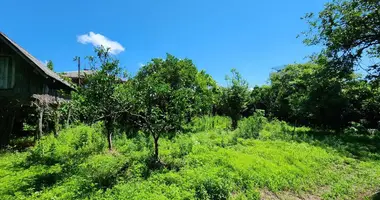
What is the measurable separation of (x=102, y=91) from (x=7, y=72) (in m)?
6.45

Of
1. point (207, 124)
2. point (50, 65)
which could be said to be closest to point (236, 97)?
point (207, 124)

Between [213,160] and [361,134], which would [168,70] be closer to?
[213,160]

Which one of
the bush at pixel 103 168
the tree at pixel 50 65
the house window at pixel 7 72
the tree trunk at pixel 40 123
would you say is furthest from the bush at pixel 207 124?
the tree at pixel 50 65

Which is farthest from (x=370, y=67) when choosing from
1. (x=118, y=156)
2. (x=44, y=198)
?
(x=44, y=198)

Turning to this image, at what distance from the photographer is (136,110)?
25.8 feet

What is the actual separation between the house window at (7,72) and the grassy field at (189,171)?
10.6 feet

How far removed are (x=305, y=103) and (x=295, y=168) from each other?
8815mm

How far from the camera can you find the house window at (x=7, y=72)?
34.6 ft

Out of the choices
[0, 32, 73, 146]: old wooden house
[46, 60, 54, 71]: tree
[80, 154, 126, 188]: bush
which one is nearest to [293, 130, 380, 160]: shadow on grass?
[80, 154, 126, 188]: bush

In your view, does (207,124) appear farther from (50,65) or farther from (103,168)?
(50,65)

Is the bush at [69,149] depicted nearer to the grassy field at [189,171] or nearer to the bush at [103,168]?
the grassy field at [189,171]

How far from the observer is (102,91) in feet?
24.1

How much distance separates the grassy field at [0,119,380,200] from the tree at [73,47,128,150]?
154 centimetres

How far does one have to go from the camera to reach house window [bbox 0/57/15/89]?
1055 centimetres
